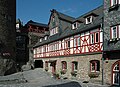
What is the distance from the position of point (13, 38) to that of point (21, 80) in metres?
10.5

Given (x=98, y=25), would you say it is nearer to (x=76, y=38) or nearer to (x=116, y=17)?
(x=116, y=17)

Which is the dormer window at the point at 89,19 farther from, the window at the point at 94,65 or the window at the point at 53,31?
the window at the point at 53,31

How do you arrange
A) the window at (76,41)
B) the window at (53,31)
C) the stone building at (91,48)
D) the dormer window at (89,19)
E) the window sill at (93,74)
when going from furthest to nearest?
the window at (53,31) < the window at (76,41) < the dormer window at (89,19) < the window sill at (93,74) < the stone building at (91,48)

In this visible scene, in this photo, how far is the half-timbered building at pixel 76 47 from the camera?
797 inches

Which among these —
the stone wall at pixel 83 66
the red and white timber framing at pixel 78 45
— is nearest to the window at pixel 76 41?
the red and white timber framing at pixel 78 45

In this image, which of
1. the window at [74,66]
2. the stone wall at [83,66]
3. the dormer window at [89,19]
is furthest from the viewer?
the window at [74,66]

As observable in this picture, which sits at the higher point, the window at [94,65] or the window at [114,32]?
the window at [114,32]

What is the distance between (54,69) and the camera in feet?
99.7

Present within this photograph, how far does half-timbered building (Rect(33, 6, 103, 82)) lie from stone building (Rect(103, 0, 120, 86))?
100 cm

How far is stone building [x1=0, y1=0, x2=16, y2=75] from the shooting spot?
27952 millimetres

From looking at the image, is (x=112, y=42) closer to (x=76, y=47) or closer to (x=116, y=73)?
(x=116, y=73)

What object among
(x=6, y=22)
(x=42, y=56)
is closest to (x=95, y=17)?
(x=6, y=22)

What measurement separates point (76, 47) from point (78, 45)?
0.52 metres

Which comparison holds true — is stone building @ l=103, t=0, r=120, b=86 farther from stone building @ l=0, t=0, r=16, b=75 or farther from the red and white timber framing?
stone building @ l=0, t=0, r=16, b=75
